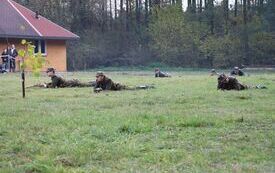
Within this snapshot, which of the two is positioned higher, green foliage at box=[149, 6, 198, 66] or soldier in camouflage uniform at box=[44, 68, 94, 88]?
green foliage at box=[149, 6, 198, 66]

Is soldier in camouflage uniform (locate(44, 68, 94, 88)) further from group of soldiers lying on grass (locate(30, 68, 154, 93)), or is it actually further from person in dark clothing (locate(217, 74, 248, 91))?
person in dark clothing (locate(217, 74, 248, 91))

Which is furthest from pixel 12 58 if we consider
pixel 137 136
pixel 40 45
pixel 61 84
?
pixel 137 136

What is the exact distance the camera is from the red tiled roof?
146 ft

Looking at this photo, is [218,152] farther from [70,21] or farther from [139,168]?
[70,21]

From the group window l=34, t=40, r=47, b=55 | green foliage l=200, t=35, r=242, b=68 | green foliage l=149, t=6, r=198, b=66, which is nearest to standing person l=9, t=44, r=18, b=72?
window l=34, t=40, r=47, b=55

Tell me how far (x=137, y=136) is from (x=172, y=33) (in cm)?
4949

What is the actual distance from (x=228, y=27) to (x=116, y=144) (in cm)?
5300

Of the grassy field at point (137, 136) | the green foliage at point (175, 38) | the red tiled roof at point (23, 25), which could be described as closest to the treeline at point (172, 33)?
the green foliage at point (175, 38)

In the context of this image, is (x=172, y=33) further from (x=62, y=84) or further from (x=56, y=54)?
(x=62, y=84)

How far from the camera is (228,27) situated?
5984cm

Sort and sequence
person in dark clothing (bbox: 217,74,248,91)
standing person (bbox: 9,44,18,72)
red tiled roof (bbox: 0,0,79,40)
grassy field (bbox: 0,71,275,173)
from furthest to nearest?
red tiled roof (bbox: 0,0,79,40)
standing person (bbox: 9,44,18,72)
person in dark clothing (bbox: 217,74,248,91)
grassy field (bbox: 0,71,275,173)

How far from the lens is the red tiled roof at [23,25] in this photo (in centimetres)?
4456

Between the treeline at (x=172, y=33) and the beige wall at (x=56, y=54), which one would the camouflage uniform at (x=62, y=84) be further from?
the treeline at (x=172, y=33)

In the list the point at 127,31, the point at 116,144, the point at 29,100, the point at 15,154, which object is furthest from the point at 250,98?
the point at 127,31
